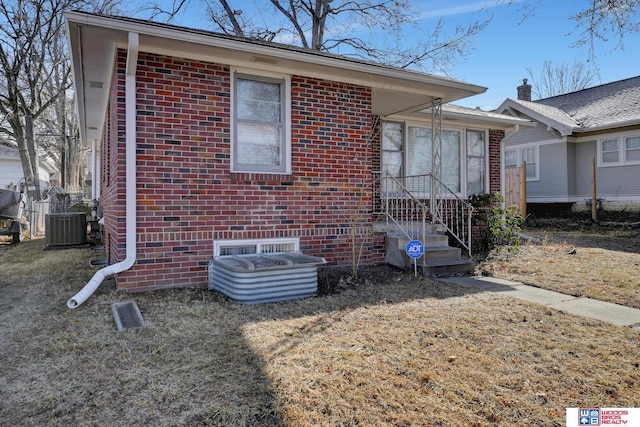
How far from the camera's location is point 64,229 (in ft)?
30.8

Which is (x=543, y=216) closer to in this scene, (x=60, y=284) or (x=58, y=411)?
(x=60, y=284)

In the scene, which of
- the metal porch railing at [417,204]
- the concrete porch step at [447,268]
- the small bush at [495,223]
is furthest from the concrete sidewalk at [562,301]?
the small bush at [495,223]

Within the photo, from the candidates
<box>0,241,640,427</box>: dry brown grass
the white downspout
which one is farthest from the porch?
the white downspout

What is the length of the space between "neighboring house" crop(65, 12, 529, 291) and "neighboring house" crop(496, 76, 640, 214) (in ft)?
27.6

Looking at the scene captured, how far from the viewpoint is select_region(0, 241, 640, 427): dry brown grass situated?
2.25 m

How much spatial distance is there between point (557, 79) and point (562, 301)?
29.1 m

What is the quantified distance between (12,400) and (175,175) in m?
3.01

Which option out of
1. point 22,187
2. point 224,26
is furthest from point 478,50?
point 22,187

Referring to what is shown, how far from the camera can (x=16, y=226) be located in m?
10.6

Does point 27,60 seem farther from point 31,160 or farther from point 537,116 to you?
point 537,116

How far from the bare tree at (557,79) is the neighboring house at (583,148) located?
40.0 feet

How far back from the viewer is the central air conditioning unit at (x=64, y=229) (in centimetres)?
923

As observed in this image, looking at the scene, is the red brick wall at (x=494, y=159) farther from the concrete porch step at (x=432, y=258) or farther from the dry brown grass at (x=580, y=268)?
the concrete porch step at (x=432, y=258)

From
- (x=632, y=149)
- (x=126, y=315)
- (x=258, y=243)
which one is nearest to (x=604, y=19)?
(x=258, y=243)
